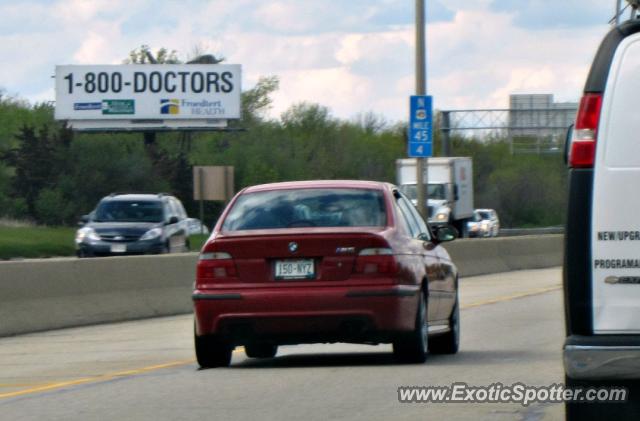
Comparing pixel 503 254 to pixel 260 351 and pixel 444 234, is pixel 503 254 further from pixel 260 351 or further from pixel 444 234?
pixel 260 351

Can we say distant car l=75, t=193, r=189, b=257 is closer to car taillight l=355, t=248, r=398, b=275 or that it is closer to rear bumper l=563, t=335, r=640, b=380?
car taillight l=355, t=248, r=398, b=275

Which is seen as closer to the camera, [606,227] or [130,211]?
[606,227]

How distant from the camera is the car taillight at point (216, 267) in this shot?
11.8 m

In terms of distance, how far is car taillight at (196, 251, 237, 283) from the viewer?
38.8 ft

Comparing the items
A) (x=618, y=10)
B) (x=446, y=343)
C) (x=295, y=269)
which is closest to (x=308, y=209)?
(x=295, y=269)

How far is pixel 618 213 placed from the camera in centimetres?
686

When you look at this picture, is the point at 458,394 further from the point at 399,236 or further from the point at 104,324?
the point at 104,324

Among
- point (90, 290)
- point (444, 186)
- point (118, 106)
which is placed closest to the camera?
point (90, 290)

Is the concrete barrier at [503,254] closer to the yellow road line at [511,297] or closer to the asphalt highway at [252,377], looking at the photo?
the yellow road line at [511,297]

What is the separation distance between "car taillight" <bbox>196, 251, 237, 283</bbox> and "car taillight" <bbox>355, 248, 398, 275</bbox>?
0.99 metres

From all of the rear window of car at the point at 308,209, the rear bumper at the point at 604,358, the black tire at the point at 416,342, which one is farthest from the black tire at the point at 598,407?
the rear window of car at the point at 308,209

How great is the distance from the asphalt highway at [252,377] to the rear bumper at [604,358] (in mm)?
2160

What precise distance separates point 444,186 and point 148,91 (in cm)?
3041

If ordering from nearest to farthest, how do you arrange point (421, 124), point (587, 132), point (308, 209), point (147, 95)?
point (587, 132) → point (308, 209) → point (421, 124) → point (147, 95)
